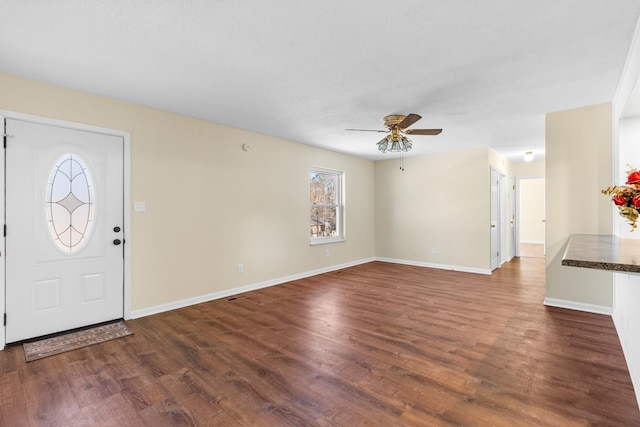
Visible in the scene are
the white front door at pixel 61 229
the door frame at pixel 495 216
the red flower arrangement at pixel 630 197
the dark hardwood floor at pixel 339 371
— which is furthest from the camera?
the door frame at pixel 495 216

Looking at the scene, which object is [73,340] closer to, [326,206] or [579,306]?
[326,206]

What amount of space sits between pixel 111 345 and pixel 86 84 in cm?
249

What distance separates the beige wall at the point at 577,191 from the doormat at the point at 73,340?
491cm

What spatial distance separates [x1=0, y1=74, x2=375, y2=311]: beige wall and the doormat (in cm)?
40

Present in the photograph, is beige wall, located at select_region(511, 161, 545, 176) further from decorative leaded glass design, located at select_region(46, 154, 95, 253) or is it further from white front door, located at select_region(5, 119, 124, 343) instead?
decorative leaded glass design, located at select_region(46, 154, 95, 253)

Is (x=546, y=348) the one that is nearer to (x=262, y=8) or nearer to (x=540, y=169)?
(x=262, y=8)

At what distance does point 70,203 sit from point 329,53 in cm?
295

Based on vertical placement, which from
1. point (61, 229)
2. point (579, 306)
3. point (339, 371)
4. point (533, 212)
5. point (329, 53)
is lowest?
point (339, 371)

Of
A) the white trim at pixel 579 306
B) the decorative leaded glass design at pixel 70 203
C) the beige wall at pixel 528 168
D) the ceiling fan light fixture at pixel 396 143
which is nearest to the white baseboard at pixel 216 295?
the decorative leaded glass design at pixel 70 203

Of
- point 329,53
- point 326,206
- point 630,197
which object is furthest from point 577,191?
point 326,206

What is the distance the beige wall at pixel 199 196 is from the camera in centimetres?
338

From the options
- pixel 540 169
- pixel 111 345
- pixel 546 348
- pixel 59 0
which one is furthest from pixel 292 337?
pixel 540 169

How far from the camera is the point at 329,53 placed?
7.95 feet

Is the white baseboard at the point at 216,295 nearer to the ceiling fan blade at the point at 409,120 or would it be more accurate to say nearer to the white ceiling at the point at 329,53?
the white ceiling at the point at 329,53
